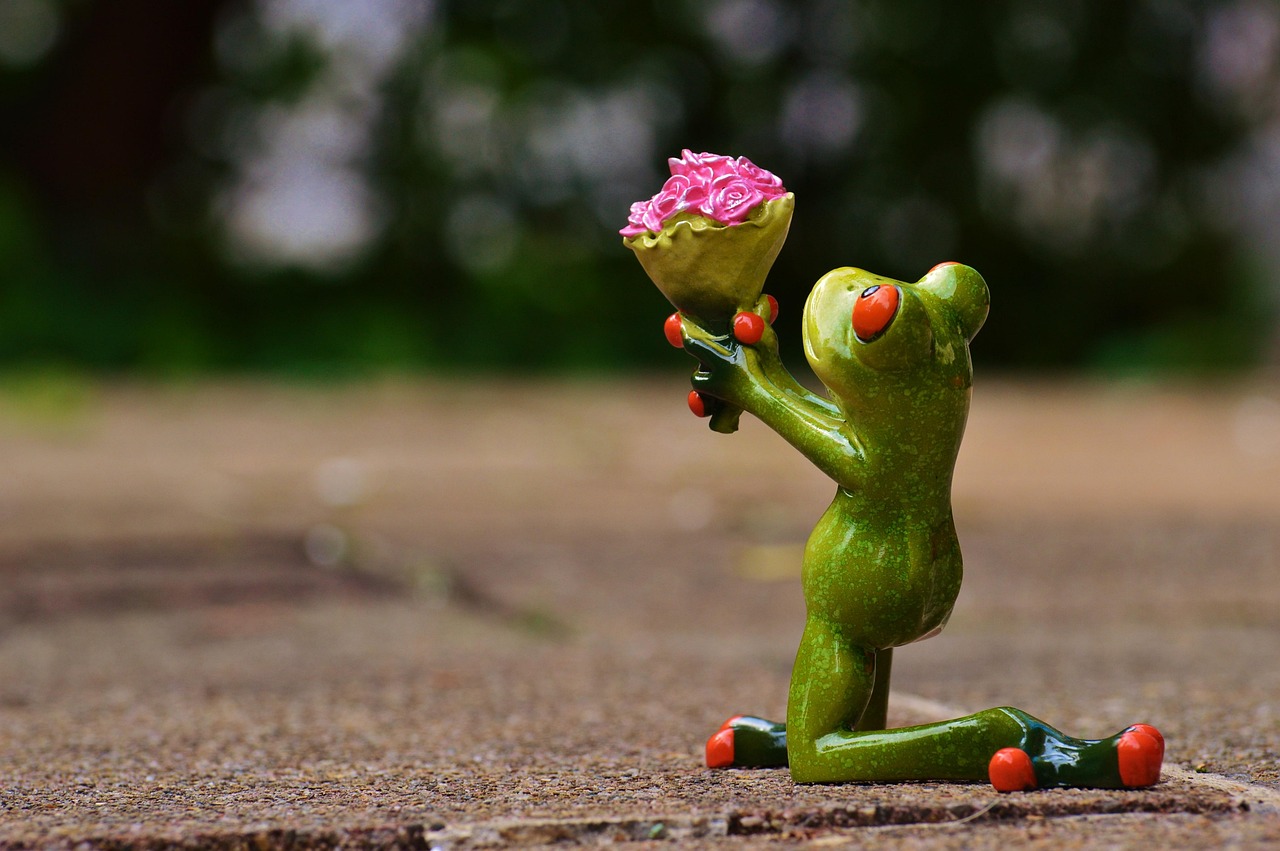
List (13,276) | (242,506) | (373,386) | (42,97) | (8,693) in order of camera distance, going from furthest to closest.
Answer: (42,97)
(13,276)
(373,386)
(242,506)
(8,693)

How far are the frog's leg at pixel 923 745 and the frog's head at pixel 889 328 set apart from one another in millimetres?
221

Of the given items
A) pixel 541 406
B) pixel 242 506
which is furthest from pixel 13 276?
pixel 242 506

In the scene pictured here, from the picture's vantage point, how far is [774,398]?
1.31 meters

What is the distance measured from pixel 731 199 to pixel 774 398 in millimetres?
180

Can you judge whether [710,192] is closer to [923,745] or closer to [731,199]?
[731,199]

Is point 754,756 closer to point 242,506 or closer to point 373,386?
point 242,506

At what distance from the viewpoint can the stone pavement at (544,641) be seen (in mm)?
1150

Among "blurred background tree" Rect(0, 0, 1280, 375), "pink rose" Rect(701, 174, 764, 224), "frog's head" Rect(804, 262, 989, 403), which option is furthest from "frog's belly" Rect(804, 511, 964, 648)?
"blurred background tree" Rect(0, 0, 1280, 375)

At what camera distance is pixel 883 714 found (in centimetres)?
135

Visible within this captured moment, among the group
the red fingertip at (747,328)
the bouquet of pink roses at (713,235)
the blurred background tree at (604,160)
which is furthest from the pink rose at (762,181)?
the blurred background tree at (604,160)

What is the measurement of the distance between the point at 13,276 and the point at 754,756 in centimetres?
826

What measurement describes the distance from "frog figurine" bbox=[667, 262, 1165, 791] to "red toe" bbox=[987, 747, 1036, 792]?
0.02m

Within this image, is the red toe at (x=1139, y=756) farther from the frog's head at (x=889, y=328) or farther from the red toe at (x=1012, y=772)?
the frog's head at (x=889, y=328)

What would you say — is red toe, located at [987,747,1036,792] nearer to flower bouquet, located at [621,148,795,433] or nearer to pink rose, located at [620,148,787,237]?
flower bouquet, located at [621,148,795,433]
